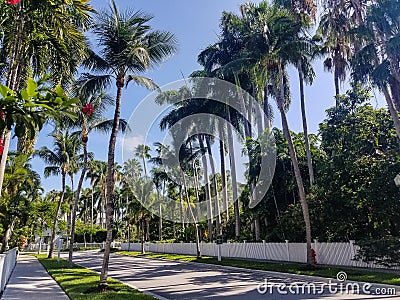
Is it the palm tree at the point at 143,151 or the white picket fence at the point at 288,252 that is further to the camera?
the palm tree at the point at 143,151

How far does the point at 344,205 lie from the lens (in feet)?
60.3

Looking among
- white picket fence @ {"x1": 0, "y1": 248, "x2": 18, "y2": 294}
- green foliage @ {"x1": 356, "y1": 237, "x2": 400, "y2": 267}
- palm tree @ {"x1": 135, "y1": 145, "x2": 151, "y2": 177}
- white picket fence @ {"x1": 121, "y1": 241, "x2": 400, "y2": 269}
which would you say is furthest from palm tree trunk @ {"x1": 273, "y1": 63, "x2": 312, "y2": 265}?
palm tree @ {"x1": 135, "y1": 145, "x2": 151, "y2": 177}

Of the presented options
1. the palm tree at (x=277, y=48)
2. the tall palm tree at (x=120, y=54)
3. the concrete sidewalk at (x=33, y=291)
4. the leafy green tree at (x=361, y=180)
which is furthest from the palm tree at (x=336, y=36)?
the concrete sidewalk at (x=33, y=291)

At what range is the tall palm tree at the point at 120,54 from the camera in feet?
41.4

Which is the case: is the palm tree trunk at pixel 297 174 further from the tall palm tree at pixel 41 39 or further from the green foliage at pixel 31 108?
the green foliage at pixel 31 108

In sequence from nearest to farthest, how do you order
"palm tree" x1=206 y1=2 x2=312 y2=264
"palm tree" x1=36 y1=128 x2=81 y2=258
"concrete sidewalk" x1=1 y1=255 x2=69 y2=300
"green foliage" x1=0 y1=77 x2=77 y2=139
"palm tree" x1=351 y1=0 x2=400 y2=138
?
1. "green foliage" x1=0 y1=77 x2=77 y2=139
2. "concrete sidewalk" x1=1 y1=255 x2=69 y2=300
3. "palm tree" x1=351 y1=0 x2=400 y2=138
4. "palm tree" x1=206 y1=2 x2=312 y2=264
5. "palm tree" x1=36 y1=128 x2=81 y2=258

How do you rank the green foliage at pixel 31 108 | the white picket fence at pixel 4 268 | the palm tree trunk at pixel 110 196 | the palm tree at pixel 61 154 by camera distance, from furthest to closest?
the palm tree at pixel 61 154 → the palm tree trunk at pixel 110 196 → the white picket fence at pixel 4 268 → the green foliage at pixel 31 108

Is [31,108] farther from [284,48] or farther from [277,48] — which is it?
[277,48]

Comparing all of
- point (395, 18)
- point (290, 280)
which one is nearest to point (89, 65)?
point (290, 280)

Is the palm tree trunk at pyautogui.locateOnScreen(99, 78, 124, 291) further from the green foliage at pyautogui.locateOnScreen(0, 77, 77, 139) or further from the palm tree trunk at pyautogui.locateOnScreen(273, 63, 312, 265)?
the green foliage at pyautogui.locateOnScreen(0, 77, 77, 139)

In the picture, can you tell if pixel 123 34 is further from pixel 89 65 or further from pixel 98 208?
pixel 98 208

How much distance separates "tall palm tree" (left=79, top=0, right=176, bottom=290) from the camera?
41.4 feet

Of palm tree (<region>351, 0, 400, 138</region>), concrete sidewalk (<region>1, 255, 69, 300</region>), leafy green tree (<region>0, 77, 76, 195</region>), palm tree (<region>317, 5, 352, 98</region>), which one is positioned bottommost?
concrete sidewalk (<region>1, 255, 69, 300</region>)

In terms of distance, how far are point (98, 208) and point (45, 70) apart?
73444mm
